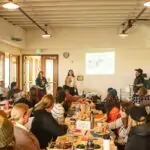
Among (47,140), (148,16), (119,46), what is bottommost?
(47,140)

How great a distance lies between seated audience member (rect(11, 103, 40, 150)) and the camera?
3114 millimetres

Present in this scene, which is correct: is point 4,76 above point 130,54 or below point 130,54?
below

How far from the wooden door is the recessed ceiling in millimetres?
1652

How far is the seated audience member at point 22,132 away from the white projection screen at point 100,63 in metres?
8.80

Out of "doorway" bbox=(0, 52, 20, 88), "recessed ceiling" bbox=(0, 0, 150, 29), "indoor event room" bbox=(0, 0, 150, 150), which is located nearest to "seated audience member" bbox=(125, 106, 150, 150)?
"indoor event room" bbox=(0, 0, 150, 150)

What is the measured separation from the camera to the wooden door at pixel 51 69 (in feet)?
40.2

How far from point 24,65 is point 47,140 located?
8839 mm

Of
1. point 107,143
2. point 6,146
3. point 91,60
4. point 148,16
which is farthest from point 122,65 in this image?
point 6,146

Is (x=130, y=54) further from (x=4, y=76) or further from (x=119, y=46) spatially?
(x=4, y=76)

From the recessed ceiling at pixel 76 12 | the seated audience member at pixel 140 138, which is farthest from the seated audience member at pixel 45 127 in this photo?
the recessed ceiling at pixel 76 12

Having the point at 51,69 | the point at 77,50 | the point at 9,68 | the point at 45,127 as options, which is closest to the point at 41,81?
the point at 51,69

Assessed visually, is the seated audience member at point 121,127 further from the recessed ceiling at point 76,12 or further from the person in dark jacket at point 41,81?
the person in dark jacket at point 41,81

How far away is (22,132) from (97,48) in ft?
28.9

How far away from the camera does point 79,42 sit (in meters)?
11.6
